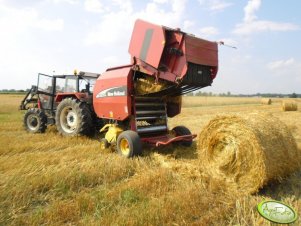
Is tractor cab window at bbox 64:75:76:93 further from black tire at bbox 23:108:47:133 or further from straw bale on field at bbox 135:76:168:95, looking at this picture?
straw bale on field at bbox 135:76:168:95

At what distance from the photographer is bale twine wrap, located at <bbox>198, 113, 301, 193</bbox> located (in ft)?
15.3

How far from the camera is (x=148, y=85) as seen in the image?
7.04 m

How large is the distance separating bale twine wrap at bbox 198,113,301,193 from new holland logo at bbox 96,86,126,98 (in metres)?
2.40

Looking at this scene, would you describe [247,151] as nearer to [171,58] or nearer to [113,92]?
[171,58]

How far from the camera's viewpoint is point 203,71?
267 inches

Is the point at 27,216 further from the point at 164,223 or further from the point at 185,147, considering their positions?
the point at 185,147

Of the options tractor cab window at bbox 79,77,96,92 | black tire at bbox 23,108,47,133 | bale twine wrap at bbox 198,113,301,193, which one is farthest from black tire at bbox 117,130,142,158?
black tire at bbox 23,108,47,133

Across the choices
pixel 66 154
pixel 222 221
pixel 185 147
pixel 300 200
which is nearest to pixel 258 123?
pixel 300 200

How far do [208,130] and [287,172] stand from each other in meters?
1.41

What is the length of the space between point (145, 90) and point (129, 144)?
1252 millimetres

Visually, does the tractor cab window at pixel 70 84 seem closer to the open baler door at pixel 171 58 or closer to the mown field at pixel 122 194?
the open baler door at pixel 171 58

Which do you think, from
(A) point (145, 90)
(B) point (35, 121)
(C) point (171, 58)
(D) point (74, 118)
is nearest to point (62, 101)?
(D) point (74, 118)

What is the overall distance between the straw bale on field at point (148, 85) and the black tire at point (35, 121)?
469cm

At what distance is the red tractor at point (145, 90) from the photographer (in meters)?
6.41
